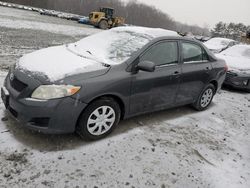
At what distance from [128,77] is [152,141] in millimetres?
1075

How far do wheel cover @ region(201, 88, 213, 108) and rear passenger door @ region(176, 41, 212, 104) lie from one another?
279 millimetres

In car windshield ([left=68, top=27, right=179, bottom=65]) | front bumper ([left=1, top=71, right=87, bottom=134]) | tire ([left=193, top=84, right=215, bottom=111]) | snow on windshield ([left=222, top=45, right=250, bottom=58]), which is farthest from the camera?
snow on windshield ([left=222, top=45, right=250, bottom=58])

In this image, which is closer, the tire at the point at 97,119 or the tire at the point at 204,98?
the tire at the point at 97,119

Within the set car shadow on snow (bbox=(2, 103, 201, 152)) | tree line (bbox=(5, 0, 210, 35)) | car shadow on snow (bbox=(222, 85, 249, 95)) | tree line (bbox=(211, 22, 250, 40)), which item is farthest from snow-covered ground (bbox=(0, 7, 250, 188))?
tree line (bbox=(211, 22, 250, 40))

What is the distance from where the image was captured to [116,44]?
13.3 ft

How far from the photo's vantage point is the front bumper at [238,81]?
7.39 meters

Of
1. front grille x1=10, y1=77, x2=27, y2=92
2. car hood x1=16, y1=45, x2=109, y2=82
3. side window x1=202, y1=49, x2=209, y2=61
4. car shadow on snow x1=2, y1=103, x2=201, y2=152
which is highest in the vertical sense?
side window x1=202, y1=49, x2=209, y2=61

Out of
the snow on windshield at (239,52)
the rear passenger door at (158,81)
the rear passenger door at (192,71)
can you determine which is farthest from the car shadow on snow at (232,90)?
the rear passenger door at (158,81)

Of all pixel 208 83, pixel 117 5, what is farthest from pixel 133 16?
pixel 208 83

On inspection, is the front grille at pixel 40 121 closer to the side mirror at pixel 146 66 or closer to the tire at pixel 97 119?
the tire at pixel 97 119

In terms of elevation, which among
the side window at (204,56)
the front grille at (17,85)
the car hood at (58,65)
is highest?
the side window at (204,56)

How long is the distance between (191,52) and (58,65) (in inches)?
103

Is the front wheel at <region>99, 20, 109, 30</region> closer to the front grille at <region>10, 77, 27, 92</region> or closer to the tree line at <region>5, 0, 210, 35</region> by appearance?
the front grille at <region>10, 77, 27, 92</region>

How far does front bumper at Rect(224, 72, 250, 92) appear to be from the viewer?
24.2 ft
